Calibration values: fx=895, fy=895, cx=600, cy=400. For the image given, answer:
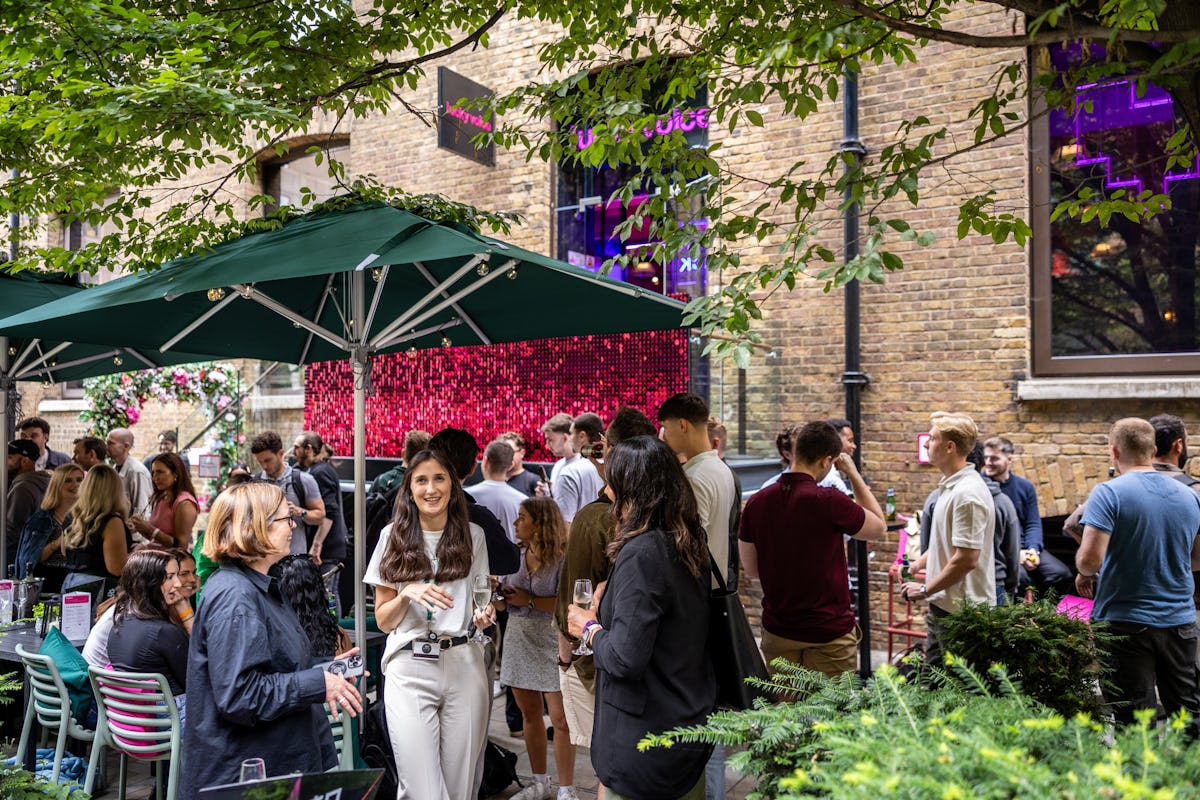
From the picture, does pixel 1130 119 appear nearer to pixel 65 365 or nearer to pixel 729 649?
pixel 729 649

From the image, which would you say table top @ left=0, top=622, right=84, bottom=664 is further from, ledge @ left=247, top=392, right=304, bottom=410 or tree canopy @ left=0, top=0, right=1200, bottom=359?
ledge @ left=247, top=392, right=304, bottom=410

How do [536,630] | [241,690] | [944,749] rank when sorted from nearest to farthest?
[944,749]
[241,690]
[536,630]

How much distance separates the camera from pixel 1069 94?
3238 millimetres

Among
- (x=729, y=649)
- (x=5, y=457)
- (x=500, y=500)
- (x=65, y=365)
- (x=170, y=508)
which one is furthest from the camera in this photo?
(x=170, y=508)

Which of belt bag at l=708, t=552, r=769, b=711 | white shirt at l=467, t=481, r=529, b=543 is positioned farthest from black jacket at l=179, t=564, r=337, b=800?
white shirt at l=467, t=481, r=529, b=543

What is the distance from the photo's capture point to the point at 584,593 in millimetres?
3389

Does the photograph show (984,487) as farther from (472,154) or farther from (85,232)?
(85,232)

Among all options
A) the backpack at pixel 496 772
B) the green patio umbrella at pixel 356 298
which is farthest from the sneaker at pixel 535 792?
the green patio umbrella at pixel 356 298

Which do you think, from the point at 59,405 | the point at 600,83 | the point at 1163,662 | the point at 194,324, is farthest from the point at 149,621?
the point at 59,405

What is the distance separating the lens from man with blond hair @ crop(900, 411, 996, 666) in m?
4.73

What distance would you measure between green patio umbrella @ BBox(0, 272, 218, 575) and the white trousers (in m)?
3.72

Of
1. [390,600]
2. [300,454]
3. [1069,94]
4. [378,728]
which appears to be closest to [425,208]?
[390,600]

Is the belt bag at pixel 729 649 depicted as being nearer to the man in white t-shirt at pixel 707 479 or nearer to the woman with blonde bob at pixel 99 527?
the man in white t-shirt at pixel 707 479

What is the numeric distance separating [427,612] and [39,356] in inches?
196
